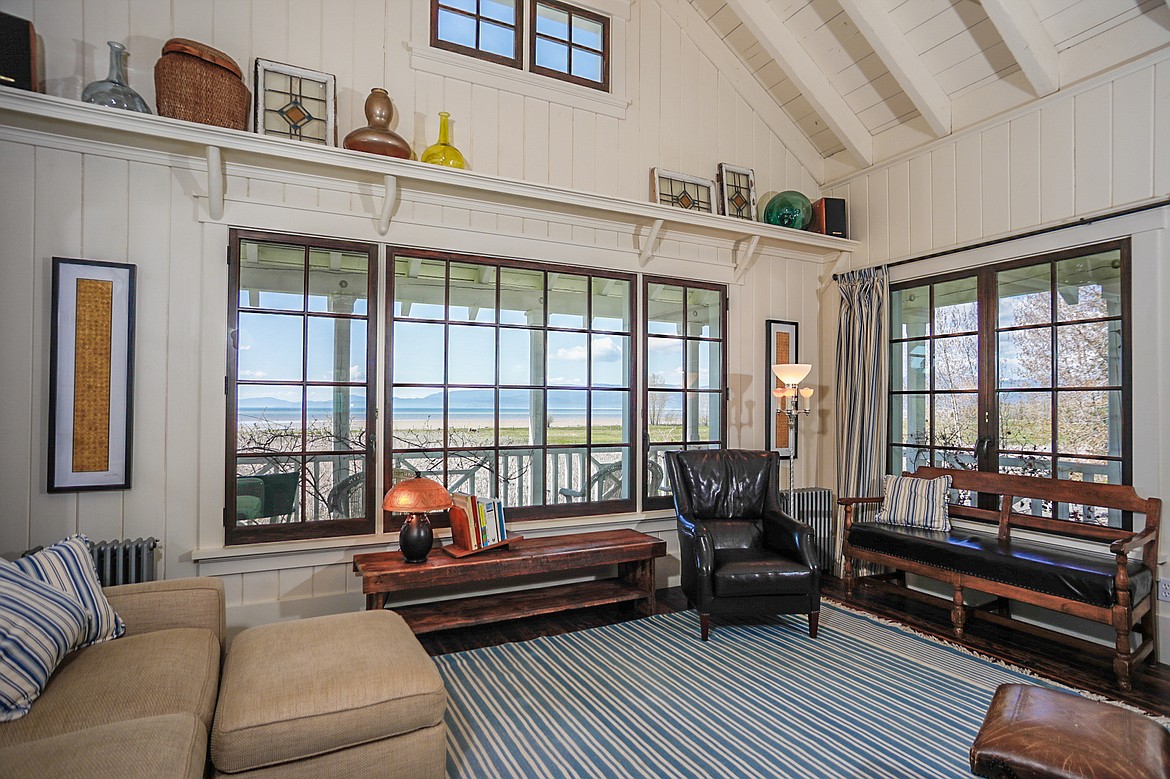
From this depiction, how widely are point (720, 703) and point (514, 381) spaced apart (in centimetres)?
214

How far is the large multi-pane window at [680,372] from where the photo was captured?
4.32 meters

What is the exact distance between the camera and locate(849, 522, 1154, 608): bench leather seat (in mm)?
2852

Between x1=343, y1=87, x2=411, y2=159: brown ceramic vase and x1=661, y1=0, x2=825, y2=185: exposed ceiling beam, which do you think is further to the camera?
x1=661, y1=0, x2=825, y2=185: exposed ceiling beam

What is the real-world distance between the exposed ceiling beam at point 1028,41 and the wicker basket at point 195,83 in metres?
3.93

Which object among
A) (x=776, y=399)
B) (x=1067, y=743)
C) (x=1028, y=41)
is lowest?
(x=1067, y=743)

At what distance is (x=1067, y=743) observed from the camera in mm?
1588

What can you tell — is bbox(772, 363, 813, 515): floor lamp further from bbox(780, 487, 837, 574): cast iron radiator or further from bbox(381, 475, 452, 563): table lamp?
bbox(381, 475, 452, 563): table lamp

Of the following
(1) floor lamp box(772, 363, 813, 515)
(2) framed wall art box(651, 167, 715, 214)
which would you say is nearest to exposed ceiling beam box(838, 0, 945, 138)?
(2) framed wall art box(651, 167, 715, 214)

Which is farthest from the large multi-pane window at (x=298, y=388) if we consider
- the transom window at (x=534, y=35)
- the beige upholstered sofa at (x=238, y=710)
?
the transom window at (x=534, y=35)

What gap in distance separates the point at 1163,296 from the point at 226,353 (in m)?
4.77

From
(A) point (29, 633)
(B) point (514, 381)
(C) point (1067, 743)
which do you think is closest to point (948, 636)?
(C) point (1067, 743)

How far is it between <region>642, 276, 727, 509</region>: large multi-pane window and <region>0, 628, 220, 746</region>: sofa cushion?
9.36 ft

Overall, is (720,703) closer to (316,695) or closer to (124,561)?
(316,695)

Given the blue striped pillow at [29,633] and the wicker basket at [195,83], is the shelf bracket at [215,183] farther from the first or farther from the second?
the blue striped pillow at [29,633]
